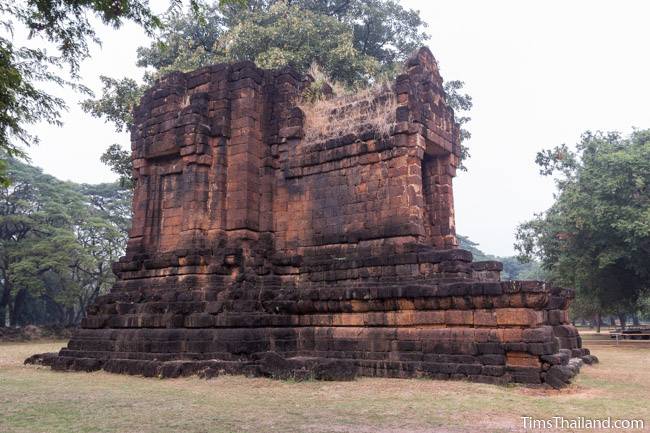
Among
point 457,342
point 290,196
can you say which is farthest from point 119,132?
point 457,342

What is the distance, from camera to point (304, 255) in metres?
12.4

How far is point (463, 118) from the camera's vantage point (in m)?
25.4

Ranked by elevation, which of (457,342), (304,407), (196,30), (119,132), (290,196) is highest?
(196,30)

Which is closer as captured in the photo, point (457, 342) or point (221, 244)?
point (457, 342)

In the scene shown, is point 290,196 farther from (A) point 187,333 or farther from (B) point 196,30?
(B) point 196,30

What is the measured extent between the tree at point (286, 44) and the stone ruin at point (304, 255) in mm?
6808

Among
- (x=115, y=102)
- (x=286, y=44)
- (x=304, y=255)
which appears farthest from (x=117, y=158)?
(x=304, y=255)

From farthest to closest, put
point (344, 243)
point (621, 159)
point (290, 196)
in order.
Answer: point (621, 159), point (290, 196), point (344, 243)

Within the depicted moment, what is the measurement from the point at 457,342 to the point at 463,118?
719 inches

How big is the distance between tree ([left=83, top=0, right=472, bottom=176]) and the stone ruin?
6808mm

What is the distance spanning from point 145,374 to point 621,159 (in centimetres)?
1867

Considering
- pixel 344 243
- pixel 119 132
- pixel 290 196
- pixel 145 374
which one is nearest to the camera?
pixel 145 374

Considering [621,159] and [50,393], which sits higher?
[621,159]

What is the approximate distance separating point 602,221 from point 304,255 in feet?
43.6
